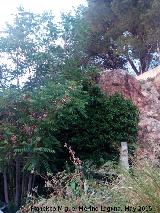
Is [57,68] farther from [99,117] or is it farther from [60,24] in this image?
[99,117]

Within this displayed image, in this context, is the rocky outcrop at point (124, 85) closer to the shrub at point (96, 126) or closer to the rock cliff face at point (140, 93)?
the rock cliff face at point (140, 93)

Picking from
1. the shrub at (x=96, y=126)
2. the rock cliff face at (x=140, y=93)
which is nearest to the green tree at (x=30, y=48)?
the shrub at (x=96, y=126)

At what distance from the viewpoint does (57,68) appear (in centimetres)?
848

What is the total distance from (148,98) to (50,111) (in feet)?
20.3

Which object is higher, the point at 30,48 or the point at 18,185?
the point at 30,48

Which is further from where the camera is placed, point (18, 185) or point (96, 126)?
point (96, 126)

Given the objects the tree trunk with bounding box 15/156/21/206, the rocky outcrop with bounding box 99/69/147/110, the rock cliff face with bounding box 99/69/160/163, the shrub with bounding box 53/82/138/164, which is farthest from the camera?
the rocky outcrop with bounding box 99/69/147/110

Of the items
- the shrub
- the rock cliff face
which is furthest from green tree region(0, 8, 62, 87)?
the rock cliff face

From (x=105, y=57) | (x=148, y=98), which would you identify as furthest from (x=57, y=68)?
(x=105, y=57)

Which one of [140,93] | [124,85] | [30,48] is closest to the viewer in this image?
[30,48]

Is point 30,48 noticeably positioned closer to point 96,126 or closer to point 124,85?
point 96,126

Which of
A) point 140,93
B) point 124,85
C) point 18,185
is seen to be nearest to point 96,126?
point 18,185

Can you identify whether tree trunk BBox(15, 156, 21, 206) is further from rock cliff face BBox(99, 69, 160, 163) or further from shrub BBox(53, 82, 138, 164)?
rock cliff face BBox(99, 69, 160, 163)

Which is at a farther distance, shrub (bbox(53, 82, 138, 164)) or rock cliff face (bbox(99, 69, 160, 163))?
rock cliff face (bbox(99, 69, 160, 163))
